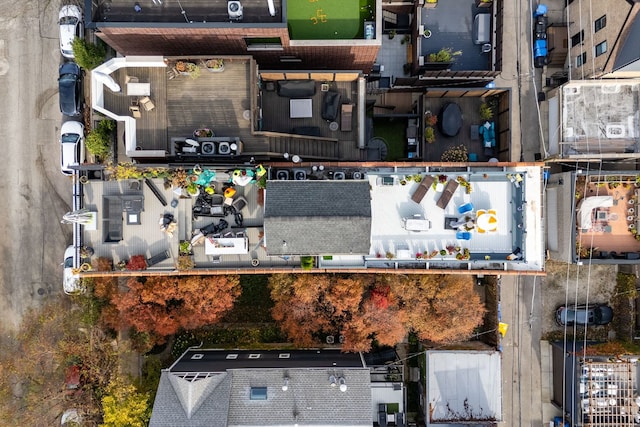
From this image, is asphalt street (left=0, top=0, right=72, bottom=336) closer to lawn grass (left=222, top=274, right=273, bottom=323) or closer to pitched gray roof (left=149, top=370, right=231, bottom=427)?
pitched gray roof (left=149, top=370, right=231, bottom=427)

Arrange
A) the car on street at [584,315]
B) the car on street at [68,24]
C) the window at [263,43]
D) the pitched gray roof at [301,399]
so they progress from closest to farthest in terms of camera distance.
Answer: the window at [263,43] → the pitched gray roof at [301,399] → the car on street at [68,24] → the car on street at [584,315]

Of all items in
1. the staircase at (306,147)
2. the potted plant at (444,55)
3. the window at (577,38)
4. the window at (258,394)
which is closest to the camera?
the staircase at (306,147)

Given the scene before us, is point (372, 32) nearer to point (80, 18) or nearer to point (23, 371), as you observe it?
point (80, 18)

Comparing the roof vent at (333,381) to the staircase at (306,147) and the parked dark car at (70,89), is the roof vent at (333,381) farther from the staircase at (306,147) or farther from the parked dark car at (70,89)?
the parked dark car at (70,89)

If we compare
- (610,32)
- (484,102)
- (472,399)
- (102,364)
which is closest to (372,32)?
(484,102)

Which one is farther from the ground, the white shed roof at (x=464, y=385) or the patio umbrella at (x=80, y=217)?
the patio umbrella at (x=80, y=217)

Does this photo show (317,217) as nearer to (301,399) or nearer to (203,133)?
(203,133)

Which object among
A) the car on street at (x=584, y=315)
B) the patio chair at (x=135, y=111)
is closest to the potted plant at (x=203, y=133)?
the patio chair at (x=135, y=111)
